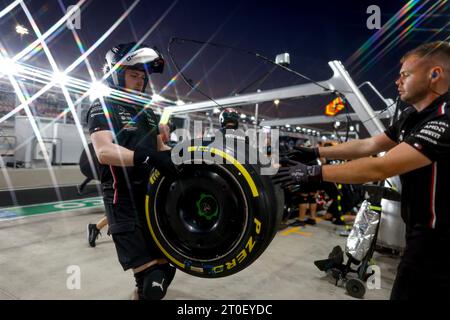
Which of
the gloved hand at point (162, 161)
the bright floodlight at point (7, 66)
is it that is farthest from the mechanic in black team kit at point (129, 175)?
the bright floodlight at point (7, 66)

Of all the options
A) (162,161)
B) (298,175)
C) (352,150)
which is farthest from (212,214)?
(352,150)

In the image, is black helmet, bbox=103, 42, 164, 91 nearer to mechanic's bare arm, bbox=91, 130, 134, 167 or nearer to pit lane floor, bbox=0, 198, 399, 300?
mechanic's bare arm, bbox=91, 130, 134, 167

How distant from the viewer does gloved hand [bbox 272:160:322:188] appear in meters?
1.40

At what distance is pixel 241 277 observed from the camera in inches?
130

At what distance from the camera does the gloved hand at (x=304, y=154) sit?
201 cm

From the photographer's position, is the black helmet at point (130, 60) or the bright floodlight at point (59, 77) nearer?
the black helmet at point (130, 60)

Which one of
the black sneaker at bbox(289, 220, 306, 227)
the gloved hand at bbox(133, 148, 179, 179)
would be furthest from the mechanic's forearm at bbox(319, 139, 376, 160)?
the black sneaker at bbox(289, 220, 306, 227)

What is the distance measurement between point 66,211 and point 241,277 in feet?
14.5

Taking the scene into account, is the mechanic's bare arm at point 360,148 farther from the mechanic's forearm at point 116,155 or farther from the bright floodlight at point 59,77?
the bright floodlight at point 59,77

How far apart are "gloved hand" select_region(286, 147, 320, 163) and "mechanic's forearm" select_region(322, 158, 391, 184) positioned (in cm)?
57

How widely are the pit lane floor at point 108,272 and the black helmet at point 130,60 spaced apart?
194cm
